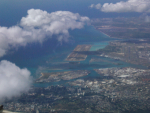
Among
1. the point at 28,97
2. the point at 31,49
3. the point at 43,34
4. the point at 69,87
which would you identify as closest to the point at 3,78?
the point at 28,97

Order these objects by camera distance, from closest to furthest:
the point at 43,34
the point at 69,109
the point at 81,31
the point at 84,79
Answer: the point at 69,109 < the point at 84,79 < the point at 43,34 < the point at 81,31

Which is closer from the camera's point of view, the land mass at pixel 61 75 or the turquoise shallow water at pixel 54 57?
the land mass at pixel 61 75

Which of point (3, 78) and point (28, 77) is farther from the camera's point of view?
point (28, 77)

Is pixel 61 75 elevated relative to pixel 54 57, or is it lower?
lower

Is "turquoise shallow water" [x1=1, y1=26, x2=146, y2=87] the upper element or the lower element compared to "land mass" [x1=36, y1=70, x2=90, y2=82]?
upper

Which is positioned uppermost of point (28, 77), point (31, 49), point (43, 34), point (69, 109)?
point (43, 34)

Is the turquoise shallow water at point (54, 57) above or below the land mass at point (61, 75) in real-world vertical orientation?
above

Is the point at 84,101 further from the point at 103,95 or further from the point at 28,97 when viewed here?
the point at 28,97

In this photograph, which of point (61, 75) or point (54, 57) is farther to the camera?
point (54, 57)

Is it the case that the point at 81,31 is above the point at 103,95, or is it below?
above

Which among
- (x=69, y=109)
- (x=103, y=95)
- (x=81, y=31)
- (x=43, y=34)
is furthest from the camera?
(x=81, y=31)

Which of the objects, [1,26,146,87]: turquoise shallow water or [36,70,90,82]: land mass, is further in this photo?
[1,26,146,87]: turquoise shallow water
